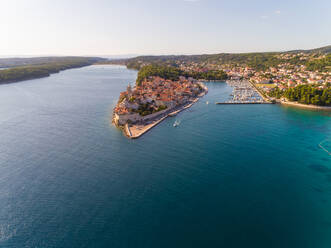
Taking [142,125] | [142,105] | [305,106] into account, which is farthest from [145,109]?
[305,106]

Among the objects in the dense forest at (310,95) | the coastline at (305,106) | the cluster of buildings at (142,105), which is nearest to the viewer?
the cluster of buildings at (142,105)

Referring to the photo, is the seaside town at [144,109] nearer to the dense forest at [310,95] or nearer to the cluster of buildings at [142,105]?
the cluster of buildings at [142,105]

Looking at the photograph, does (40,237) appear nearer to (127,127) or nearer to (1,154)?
(1,154)

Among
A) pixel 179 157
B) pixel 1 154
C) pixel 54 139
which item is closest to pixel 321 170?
pixel 179 157

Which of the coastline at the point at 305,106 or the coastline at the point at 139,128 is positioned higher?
the coastline at the point at 139,128

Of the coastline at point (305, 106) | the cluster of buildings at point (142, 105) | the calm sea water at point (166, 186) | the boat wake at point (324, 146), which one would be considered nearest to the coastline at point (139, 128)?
the calm sea water at point (166, 186)

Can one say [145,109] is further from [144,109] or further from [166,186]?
[166,186]

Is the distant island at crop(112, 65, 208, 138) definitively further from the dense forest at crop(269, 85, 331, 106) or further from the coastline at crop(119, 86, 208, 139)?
the dense forest at crop(269, 85, 331, 106)

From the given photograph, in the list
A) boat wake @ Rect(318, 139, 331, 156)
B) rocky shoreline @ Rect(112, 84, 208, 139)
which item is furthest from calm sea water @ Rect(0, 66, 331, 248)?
rocky shoreline @ Rect(112, 84, 208, 139)

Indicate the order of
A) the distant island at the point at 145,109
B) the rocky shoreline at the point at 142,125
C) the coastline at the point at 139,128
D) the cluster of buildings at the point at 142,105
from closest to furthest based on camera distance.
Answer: the coastline at the point at 139,128, the rocky shoreline at the point at 142,125, the distant island at the point at 145,109, the cluster of buildings at the point at 142,105
